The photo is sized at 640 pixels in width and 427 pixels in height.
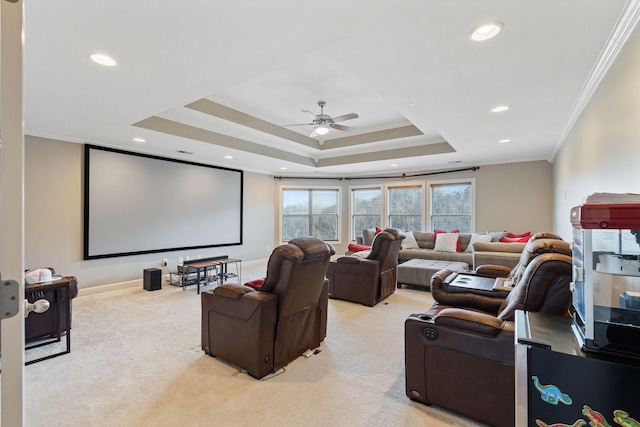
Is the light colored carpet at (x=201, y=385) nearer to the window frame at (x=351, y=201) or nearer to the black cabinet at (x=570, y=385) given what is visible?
the black cabinet at (x=570, y=385)

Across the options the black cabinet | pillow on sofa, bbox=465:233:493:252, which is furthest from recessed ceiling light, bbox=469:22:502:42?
pillow on sofa, bbox=465:233:493:252

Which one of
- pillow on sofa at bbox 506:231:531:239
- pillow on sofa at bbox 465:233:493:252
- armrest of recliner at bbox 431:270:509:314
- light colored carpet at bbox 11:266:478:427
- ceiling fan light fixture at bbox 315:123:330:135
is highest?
ceiling fan light fixture at bbox 315:123:330:135

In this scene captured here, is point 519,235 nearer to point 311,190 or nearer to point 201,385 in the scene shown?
point 311,190

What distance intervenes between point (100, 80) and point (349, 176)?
6.48 m

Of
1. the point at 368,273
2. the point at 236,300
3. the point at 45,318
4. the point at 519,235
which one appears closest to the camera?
the point at 236,300

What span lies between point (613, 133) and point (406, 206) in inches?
223

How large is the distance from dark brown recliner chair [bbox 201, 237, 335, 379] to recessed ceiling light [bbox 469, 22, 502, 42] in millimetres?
1828

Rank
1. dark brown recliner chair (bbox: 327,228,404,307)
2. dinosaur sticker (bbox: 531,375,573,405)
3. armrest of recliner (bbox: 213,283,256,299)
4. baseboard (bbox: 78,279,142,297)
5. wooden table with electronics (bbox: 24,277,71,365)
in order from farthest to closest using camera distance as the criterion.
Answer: baseboard (bbox: 78,279,142,297) < dark brown recliner chair (bbox: 327,228,404,307) < wooden table with electronics (bbox: 24,277,71,365) < armrest of recliner (bbox: 213,283,256,299) < dinosaur sticker (bbox: 531,375,573,405)

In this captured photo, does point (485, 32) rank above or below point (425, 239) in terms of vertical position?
above

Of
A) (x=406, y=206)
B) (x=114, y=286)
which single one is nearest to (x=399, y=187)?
(x=406, y=206)

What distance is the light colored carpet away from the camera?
196 centimetres

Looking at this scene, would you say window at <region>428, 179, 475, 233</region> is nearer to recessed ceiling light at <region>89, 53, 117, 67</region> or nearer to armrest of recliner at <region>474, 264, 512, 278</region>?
armrest of recliner at <region>474, 264, 512, 278</region>

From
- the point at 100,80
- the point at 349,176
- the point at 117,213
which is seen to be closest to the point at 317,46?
the point at 100,80

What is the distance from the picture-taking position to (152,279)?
16.5ft
